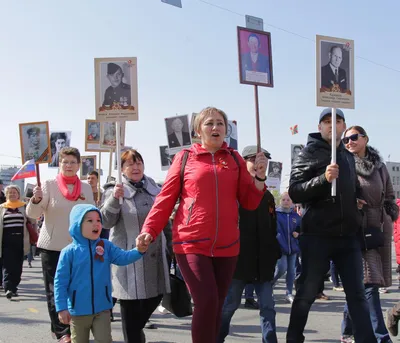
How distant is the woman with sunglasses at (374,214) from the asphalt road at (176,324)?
2.34ft

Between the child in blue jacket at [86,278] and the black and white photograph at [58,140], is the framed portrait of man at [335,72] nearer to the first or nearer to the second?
the child in blue jacket at [86,278]

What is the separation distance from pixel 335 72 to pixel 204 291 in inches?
103

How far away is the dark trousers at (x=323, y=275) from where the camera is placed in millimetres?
4637

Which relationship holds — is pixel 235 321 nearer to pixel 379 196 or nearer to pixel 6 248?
pixel 379 196

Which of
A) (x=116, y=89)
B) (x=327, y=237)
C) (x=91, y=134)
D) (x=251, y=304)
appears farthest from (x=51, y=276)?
(x=91, y=134)

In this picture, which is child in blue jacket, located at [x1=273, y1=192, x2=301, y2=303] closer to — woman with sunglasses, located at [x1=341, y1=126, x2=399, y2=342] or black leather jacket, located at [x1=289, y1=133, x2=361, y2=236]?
woman with sunglasses, located at [x1=341, y1=126, x2=399, y2=342]

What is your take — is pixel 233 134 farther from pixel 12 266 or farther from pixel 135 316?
pixel 135 316

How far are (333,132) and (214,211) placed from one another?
1.47 meters

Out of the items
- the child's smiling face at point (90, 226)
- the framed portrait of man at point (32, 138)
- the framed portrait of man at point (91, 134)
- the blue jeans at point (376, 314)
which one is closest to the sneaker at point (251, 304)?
the blue jeans at point (376, 314)

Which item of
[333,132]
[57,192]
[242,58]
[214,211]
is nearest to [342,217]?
[333,132]

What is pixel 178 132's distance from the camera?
13094 mm

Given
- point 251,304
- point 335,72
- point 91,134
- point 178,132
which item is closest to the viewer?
point 335,72

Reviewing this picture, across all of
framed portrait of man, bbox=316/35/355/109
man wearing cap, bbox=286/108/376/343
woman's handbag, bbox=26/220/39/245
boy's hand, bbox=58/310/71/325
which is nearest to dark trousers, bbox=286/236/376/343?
man wearing cap, bbox=286/108/376/343

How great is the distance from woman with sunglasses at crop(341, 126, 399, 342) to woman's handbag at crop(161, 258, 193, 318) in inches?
62.4
